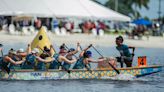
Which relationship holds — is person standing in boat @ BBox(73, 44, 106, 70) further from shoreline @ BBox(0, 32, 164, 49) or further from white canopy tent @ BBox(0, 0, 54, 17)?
white canopy tent @ BBox(0, 0, 54, 17)

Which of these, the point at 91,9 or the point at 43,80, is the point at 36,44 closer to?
the point at 43,80

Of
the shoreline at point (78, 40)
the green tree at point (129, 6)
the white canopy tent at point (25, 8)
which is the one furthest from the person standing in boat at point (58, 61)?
the green tree at point (129, 6)

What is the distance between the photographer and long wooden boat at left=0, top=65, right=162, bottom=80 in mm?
23652

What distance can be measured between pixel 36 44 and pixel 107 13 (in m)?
25.9

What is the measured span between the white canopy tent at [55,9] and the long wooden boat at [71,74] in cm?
2635

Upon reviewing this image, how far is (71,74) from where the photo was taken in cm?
2411

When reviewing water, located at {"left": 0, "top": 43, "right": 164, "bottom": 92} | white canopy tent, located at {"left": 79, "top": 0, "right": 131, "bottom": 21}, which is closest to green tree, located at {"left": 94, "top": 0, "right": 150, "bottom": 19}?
white canopy tent, located at {"left": 79, "top": 0, "right": 131, "bottom": 21}

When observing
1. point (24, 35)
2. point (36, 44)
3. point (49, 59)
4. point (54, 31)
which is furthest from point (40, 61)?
point (54, 31)

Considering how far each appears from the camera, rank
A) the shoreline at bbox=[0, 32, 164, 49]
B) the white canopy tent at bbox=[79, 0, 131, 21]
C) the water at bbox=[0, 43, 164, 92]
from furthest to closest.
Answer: the white canopy tent at bbox=[79, 0, 131, 21] < the shoreline at bbox=[0, 32, 164, 49] < the water at bbox=[0, 43, 164, 92]

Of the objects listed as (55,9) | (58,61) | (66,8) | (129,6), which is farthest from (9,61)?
(129,6)

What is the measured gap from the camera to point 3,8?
51.0 meters

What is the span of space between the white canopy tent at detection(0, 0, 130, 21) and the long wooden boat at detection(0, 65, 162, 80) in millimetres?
26352

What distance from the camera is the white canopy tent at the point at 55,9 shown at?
5097 centimetres

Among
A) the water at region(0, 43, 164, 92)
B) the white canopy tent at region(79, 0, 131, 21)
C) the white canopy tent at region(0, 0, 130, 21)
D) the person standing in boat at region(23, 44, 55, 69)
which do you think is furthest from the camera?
the white canopy tent at region(79, 0, 131, 21)
